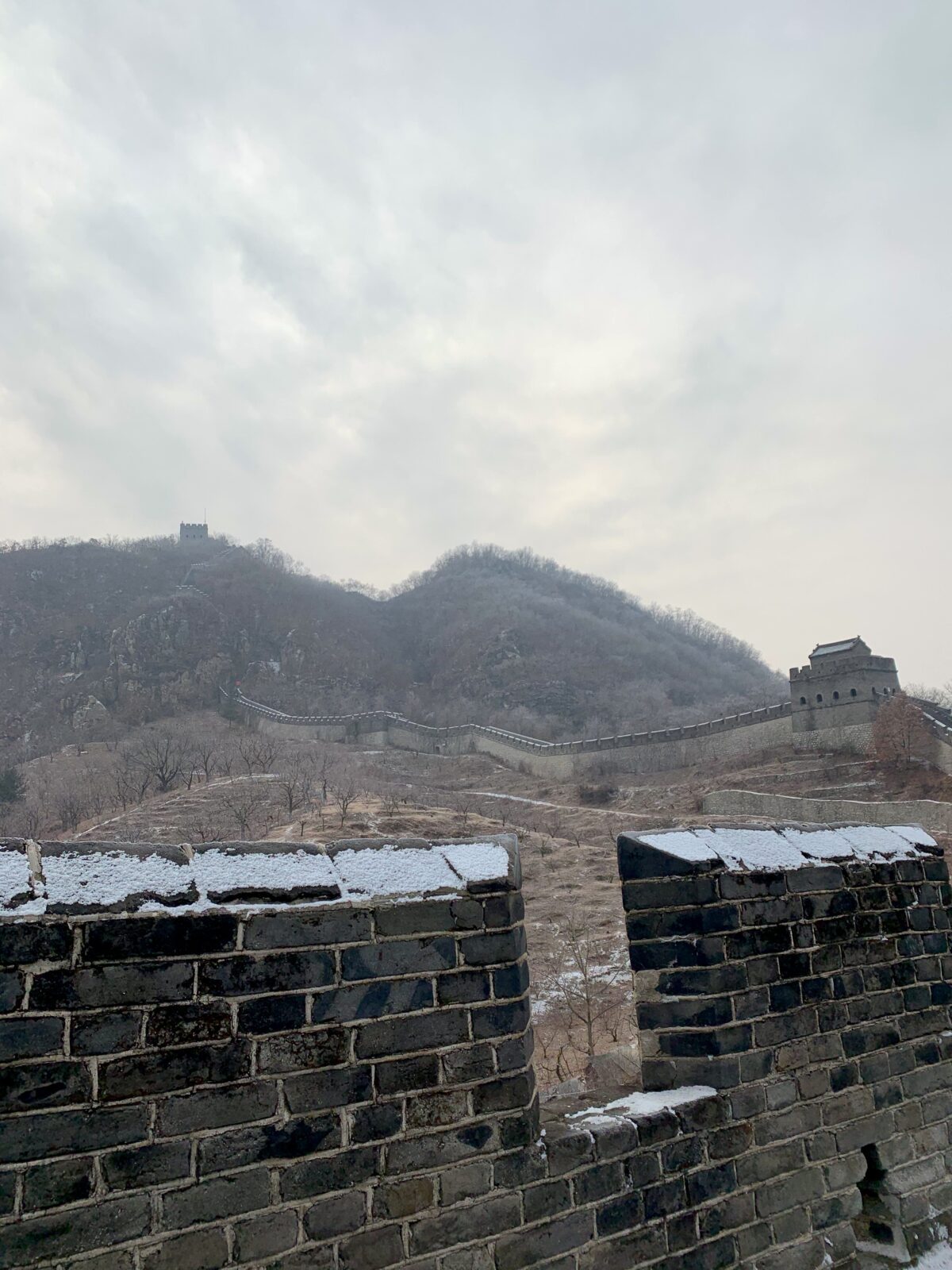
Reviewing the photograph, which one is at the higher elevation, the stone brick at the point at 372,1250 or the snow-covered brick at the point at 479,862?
→ the snow-covered brick at the point at 479,862

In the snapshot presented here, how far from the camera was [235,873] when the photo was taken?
2438mm

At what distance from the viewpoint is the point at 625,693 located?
6381 cm

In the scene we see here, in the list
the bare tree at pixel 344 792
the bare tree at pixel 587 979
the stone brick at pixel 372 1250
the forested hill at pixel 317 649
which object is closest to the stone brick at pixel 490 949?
the stone brick at pixel 372 1250

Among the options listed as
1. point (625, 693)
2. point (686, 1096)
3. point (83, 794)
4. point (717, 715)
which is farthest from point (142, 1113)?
point (625, 693)

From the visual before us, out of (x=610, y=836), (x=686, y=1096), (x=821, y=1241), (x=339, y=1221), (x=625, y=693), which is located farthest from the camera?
(x=625, y=693)

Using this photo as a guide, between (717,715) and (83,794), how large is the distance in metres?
→ 38.1

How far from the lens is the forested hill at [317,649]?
59.7 meters

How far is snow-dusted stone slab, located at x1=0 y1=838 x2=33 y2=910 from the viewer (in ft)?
6.77

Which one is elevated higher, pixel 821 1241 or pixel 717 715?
pixel 717 715

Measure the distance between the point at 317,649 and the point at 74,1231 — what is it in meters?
73.6

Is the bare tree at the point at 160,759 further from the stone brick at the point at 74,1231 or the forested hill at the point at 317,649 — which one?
the stone brick at the point at 74,1231

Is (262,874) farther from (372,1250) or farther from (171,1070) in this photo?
(372,1250)

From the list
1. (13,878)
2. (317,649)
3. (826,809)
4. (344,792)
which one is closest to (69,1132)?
(13,878)

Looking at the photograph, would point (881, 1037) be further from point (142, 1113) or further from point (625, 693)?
point (625, 693)
